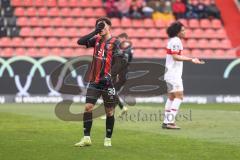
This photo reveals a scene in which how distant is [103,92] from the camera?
12258mm

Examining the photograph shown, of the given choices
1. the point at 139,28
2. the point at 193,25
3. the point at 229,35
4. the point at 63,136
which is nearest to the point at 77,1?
the point at 139,28

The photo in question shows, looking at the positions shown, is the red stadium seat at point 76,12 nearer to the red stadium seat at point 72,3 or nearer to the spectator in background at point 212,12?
the red stadium seat at point 72,3

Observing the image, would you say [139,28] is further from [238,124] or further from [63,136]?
[63,136]

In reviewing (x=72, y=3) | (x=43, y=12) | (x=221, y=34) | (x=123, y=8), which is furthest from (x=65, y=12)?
(x=221, y=34)

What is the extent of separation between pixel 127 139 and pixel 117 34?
17848 mm

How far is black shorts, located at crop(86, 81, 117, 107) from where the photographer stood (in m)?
12.1

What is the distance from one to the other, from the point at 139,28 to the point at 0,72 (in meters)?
8.37

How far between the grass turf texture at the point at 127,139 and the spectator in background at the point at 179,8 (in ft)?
45.3

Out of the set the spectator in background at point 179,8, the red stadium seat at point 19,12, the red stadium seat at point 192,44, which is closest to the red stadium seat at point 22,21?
the red stadium seat at point 19,12

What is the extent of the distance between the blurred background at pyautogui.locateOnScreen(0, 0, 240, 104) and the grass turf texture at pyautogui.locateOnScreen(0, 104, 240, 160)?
7243 mm

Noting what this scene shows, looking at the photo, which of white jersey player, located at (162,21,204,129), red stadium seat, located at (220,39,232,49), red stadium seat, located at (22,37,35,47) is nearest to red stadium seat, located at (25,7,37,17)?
red stadium seat, located at (22,37,35,47)

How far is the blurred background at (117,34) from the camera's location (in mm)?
26828

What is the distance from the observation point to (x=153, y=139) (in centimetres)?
1348

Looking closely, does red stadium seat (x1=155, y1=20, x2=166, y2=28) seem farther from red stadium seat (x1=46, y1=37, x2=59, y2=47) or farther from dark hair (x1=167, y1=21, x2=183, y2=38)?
dark hair (x1=167, y1=21, x2=183, y2=38)
